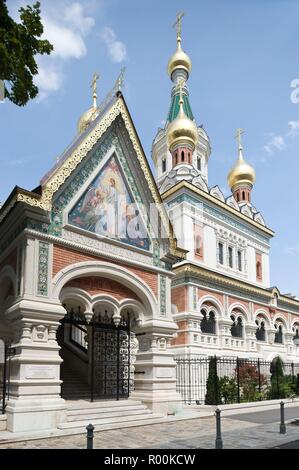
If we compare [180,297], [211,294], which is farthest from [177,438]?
[211,294]

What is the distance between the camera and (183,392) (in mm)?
19547

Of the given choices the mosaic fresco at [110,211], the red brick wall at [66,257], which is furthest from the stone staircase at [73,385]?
the mosaic fresco at [110,211]

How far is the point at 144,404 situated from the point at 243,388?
659 cm

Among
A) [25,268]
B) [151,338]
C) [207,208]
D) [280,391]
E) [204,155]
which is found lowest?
[280,391]

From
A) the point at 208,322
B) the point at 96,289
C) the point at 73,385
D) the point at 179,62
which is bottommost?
the point at 73,385

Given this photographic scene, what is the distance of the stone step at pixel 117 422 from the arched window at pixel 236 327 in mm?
12896

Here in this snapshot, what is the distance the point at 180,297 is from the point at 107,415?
1075 centimetres

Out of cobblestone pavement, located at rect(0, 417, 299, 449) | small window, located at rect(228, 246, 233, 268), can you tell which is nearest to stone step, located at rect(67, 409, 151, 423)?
cobblestone pavement, located at rect(0, 417, 299, 449)

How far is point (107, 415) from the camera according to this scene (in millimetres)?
12812

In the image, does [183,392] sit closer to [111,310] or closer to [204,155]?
[111,310]

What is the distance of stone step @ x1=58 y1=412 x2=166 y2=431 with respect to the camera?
11.5 m

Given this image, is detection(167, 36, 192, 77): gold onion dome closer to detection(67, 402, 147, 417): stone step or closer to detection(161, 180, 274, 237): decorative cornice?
detection(161, 180, 274, 237): decorative cornice

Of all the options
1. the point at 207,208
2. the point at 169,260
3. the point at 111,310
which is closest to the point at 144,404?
the point at 111,310

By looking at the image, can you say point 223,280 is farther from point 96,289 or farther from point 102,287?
point 96,289
